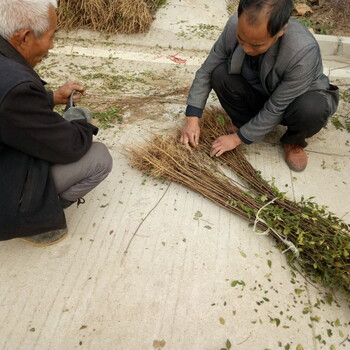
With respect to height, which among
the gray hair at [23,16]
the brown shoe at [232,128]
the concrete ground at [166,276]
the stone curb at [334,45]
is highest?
the gray hair at [23,16]

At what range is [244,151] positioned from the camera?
2.73 metres

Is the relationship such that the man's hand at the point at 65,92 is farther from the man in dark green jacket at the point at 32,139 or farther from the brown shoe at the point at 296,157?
the brown shoe at the point at 296,157

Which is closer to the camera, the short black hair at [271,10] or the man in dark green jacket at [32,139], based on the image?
the man in dark green jacket at [32,139]

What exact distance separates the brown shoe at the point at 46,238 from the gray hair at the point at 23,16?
1.08 metres

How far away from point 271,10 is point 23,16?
1.21 m

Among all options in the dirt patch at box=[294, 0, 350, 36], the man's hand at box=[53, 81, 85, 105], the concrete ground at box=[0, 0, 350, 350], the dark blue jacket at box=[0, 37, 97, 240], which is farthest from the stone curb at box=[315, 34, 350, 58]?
the dark blue jacket at box=[0, 37, 97, 240]

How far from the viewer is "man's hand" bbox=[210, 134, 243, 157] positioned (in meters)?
2.43

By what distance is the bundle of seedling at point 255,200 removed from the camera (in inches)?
73.6

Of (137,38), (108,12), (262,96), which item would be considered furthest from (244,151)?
(108,12)

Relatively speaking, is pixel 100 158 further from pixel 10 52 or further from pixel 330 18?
pixel 330 18

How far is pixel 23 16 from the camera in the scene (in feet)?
4.53

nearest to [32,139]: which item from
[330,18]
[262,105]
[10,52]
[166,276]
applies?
A: [10,52]

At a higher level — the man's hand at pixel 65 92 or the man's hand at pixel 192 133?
the man's hand at pixel 65 92

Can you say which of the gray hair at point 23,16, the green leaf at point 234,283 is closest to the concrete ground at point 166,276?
the green leaf at point 234,283
